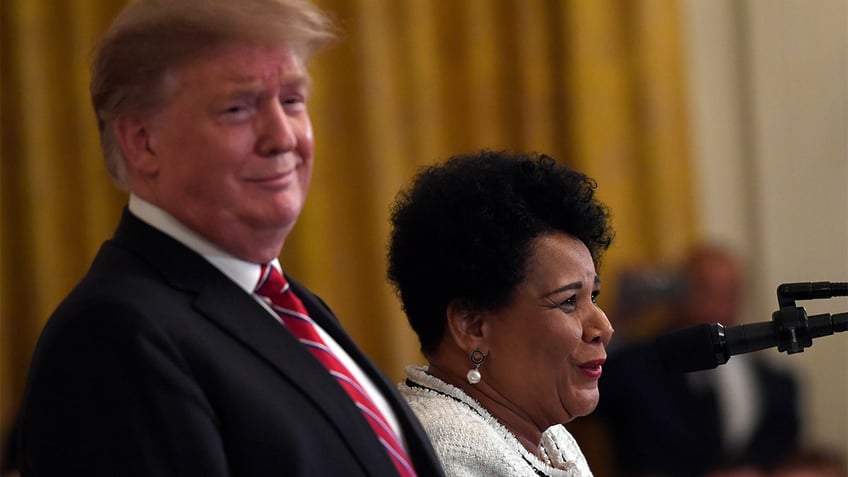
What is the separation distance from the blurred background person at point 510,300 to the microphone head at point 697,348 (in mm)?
252

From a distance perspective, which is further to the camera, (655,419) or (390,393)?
(655,419)

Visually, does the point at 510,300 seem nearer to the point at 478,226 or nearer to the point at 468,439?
the point at 478,226

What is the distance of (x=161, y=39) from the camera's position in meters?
1.69

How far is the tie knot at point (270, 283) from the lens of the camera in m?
1.79

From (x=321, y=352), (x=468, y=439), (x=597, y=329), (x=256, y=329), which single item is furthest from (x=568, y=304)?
(x=256, y=329)

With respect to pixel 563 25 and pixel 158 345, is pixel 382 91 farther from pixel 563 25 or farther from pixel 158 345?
pixel 158 345

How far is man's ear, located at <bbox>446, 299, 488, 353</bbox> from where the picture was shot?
231cm

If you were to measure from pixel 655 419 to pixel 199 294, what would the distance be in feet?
10.9

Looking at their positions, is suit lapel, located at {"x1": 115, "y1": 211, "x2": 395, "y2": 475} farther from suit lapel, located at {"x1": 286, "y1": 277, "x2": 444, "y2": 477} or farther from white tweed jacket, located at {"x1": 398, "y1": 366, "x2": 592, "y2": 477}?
white tweed jacket, located at {"x1": 398, "y1": 366, "x2": 592, "y2": 477}

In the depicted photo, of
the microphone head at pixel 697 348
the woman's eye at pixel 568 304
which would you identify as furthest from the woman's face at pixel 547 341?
the microphone head at pixel 697 348

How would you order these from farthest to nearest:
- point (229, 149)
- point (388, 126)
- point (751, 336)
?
point (388, 126) → point (751, 336) → point (229, 149)

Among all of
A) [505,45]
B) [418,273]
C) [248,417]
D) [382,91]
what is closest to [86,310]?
[248,417]

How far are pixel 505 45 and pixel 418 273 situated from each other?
3302 millimetres

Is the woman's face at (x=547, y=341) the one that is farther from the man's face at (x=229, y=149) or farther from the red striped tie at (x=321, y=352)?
the man's face at (x=229, y=149)
